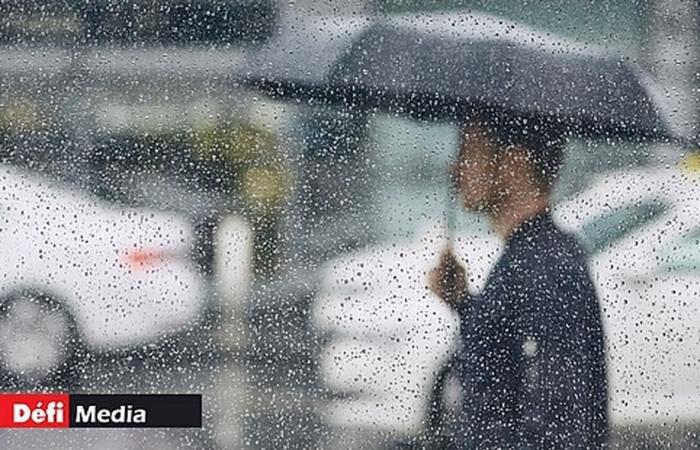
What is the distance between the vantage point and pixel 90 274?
196 cm

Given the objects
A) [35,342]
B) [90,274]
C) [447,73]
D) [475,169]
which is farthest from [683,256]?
[35,342]

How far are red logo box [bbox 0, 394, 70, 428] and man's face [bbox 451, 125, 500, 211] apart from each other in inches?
29.6

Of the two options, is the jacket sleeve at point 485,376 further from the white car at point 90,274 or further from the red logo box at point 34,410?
the red logo box at point 34,410

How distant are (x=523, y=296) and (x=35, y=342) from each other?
82 cm

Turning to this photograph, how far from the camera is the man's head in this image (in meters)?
1.97

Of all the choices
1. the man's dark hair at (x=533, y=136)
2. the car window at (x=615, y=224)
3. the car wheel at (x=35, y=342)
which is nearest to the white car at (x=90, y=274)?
the car wheel at (x=35, y=342)

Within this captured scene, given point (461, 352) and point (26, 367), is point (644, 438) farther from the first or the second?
point (26, 367)

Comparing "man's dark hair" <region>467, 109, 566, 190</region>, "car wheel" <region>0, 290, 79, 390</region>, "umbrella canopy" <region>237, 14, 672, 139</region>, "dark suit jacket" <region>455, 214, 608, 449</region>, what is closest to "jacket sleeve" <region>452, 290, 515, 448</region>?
"dark suit jacket" <region>455, 214, 608, 449</region>

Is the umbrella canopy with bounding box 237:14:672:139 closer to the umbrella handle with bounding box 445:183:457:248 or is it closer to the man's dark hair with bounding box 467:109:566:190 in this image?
the man's dark hair with bounding box 467:109:566:190

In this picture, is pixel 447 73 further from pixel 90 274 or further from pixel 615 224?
pixel 90 274

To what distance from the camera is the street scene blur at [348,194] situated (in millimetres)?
1957

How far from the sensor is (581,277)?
1972 mm

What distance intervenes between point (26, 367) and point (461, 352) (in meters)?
0.73

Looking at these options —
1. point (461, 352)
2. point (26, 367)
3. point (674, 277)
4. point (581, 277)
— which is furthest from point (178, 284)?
point (674, 277)
